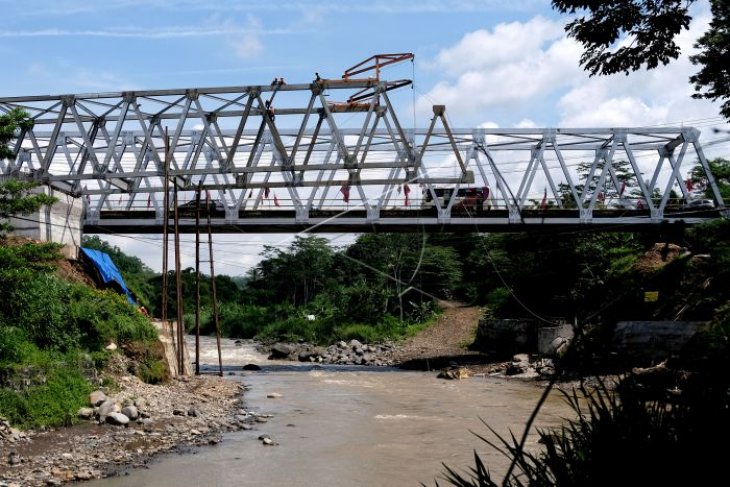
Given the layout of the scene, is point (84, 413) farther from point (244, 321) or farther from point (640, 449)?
point (244, 321)

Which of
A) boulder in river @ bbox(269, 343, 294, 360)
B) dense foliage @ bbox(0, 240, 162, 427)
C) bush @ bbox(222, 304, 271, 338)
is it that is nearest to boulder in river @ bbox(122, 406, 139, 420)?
dense foliage @ bbox(0, 240, 162, 427)

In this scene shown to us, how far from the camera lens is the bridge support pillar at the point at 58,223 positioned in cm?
2847

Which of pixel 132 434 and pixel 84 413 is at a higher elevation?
pixel 84 413

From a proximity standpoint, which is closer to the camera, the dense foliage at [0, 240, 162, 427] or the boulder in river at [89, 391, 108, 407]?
the dense foliage at [0, 240, 162, 427]

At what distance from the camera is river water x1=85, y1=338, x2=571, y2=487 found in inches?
515

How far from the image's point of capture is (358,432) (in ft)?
59.8

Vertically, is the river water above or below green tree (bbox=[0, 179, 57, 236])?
below

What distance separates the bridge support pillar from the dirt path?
1737 centimetres

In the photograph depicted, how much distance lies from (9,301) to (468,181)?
15.3m

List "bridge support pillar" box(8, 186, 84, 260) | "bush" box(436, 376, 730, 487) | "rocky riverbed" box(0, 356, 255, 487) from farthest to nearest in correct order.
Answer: "bridge support pillar" box(8, 186, 84, 260) < "rocky riverbed" box(0, 356, 255, 487) < "bush" box(436, 376, 730, 487)

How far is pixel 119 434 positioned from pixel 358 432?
5613mm

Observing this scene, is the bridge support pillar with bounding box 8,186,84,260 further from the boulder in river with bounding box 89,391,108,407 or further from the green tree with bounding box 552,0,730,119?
the green tree with bounding box 552,0,730,119

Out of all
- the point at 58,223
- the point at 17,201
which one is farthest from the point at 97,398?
the point at 58,223

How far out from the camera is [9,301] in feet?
58.2
